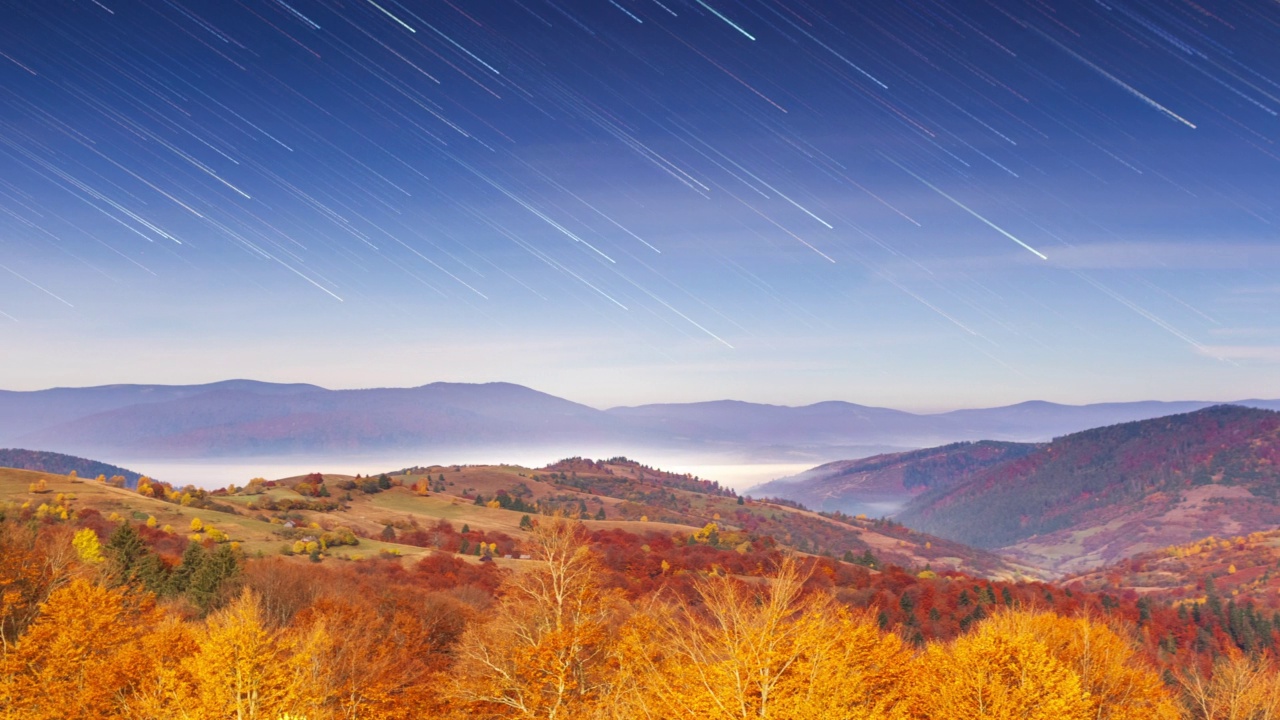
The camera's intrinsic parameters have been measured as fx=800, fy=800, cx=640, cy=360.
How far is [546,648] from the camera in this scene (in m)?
38.3

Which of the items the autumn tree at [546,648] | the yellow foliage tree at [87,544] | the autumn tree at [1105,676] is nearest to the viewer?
the autumn tree at [546,648]

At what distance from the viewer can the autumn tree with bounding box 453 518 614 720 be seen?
38.2m

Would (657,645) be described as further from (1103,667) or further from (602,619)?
(1103,667)

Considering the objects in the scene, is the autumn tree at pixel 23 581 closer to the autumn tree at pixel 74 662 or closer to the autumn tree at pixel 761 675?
the autumn tree at pixel 74 662

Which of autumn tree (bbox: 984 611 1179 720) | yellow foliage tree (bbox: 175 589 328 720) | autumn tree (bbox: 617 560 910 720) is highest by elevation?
autumn tree (bbox: 617 560 910 720)

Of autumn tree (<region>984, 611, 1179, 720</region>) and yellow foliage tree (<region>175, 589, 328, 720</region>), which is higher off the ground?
yellow foliage tree (<region>175, 589, 328, 720</region>)

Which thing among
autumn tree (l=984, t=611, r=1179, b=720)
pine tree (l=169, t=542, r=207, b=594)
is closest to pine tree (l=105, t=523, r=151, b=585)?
pine tree (l=169, t=542, r=207, b=594)

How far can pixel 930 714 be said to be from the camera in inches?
1604

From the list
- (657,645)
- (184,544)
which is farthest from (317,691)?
(184,544)

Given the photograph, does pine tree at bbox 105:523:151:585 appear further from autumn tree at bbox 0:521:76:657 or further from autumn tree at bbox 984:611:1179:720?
autumn tree at bbox 984:611:1179:720

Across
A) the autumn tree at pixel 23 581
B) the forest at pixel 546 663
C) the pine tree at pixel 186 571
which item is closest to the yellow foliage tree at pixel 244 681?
the forest at pixel 546 663

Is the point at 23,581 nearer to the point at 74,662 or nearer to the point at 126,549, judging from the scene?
the point at 74,662

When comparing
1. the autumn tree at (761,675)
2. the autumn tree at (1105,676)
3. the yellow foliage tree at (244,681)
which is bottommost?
the autumn tree at (1105,676)

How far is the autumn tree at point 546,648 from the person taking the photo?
3816 centimetres
